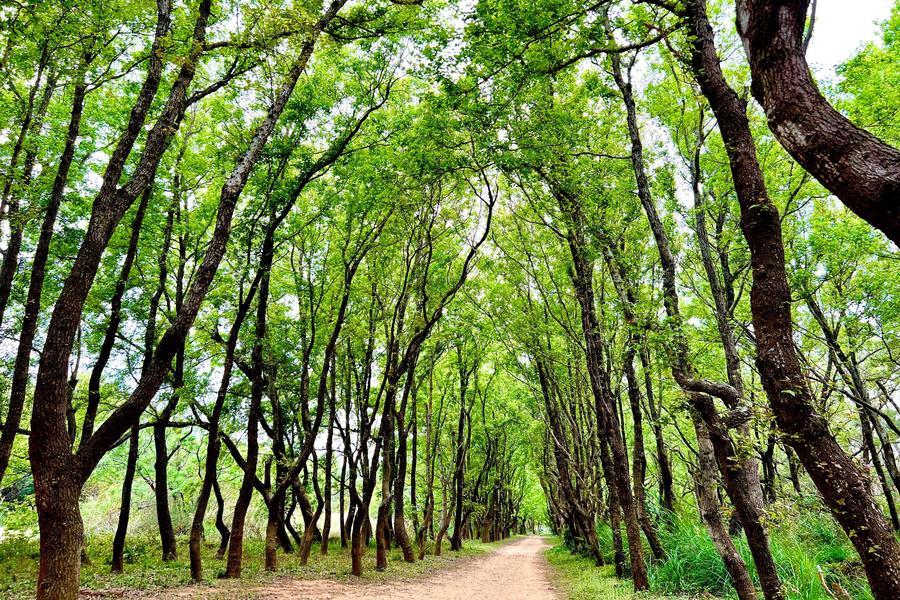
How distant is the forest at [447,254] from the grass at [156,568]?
0.55ft

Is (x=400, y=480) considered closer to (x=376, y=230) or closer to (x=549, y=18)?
(x=376, y=230)

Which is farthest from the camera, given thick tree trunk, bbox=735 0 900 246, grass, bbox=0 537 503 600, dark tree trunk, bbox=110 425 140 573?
dark tree trunk, bbox=110 425 140 573

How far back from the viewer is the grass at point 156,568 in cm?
959

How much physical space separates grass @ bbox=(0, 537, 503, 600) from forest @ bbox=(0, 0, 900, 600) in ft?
0.55

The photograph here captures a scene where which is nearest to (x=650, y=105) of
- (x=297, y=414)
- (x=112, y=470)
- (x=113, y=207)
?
(x=113, y=207)

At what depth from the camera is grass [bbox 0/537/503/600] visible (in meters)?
9.59

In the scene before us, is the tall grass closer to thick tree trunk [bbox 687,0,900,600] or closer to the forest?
the forest

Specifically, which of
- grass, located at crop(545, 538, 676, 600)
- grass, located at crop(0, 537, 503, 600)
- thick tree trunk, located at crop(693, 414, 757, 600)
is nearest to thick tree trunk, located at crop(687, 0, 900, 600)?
thick tree trunk, located at crop(693, 414, 757, 600)

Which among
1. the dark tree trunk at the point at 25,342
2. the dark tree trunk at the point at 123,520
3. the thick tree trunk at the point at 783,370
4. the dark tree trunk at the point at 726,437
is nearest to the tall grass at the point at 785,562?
the dark tree trunk at the point at 726,437

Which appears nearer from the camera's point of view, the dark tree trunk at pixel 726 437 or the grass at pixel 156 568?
the dark tree trunk at pixel 726 437

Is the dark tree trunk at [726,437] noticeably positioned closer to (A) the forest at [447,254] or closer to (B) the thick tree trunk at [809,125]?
(A) the forest at [447,254]

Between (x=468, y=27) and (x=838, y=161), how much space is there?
15.5 feet

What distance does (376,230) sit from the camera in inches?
534

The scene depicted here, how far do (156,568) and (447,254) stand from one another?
12153 millimetres
